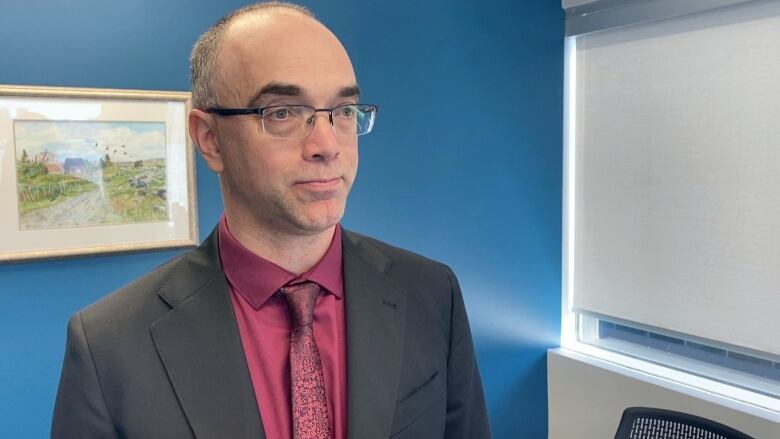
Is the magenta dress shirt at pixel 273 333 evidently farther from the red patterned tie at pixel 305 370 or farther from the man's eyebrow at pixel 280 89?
the man's eyebrow at pixel 280 89

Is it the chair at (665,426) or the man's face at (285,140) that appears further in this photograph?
the chair at (665,426)

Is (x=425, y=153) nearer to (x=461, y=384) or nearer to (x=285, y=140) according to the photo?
(x=461, y=384)

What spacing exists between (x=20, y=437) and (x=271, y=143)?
1.39 metres

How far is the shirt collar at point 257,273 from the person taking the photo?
3.29 feet

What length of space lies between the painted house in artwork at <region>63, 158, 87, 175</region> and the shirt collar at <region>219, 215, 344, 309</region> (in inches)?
37.6

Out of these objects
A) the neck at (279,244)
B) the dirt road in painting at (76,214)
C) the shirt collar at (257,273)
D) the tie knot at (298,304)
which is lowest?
the tie knot at (298,304)

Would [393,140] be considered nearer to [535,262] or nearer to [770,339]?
[535,262]

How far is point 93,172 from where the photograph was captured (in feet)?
6.07

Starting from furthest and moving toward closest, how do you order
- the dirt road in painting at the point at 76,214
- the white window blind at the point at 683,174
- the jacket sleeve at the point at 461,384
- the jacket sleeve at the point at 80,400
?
the white window blind at the point at 683,174
the dirt road in painting at the point at 76,214
the jacket sleeve at the point at 461,384
the jacket sleeve at the point at 80,400

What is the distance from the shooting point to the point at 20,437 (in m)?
1.83

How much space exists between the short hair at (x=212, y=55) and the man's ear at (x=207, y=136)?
15 millimetres

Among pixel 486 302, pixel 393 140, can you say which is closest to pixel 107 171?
pixel 393 140

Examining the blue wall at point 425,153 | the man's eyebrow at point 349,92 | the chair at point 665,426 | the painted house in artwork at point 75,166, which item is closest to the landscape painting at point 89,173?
the painted house in artwork at point 75,166

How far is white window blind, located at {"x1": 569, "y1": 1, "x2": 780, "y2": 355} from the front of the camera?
7.18ft
